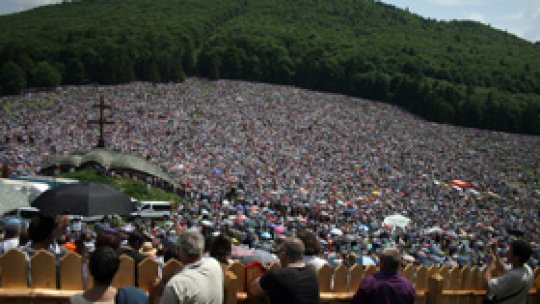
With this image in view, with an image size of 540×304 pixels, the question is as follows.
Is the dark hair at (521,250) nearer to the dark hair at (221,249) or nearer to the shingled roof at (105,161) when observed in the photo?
the dark hair at (221,249)

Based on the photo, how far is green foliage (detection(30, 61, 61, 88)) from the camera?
2275 inches

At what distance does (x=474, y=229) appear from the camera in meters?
26.2

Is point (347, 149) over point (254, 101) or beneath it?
beneath

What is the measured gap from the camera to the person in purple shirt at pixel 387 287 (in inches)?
175

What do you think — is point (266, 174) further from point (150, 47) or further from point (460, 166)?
point (150, 47)

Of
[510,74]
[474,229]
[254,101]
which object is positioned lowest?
[474,229]

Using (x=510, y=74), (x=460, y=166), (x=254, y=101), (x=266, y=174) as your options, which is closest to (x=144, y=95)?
(x=254, y=101)

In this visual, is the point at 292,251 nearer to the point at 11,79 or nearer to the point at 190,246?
the point at 190,246

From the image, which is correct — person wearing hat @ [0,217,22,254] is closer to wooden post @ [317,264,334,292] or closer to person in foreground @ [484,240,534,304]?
wooden post @ [317,264,334,292]

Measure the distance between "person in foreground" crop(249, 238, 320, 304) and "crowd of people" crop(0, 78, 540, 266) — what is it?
9.66 m

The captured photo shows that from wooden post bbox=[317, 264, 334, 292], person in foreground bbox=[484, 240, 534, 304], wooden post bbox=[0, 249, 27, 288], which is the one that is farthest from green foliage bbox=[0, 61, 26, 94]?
person in foreground bbox=[484, 240, 534, 304]

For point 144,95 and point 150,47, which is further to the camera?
point 150,47

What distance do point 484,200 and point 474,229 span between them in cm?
1015

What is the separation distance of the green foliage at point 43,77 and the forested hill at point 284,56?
118mm
